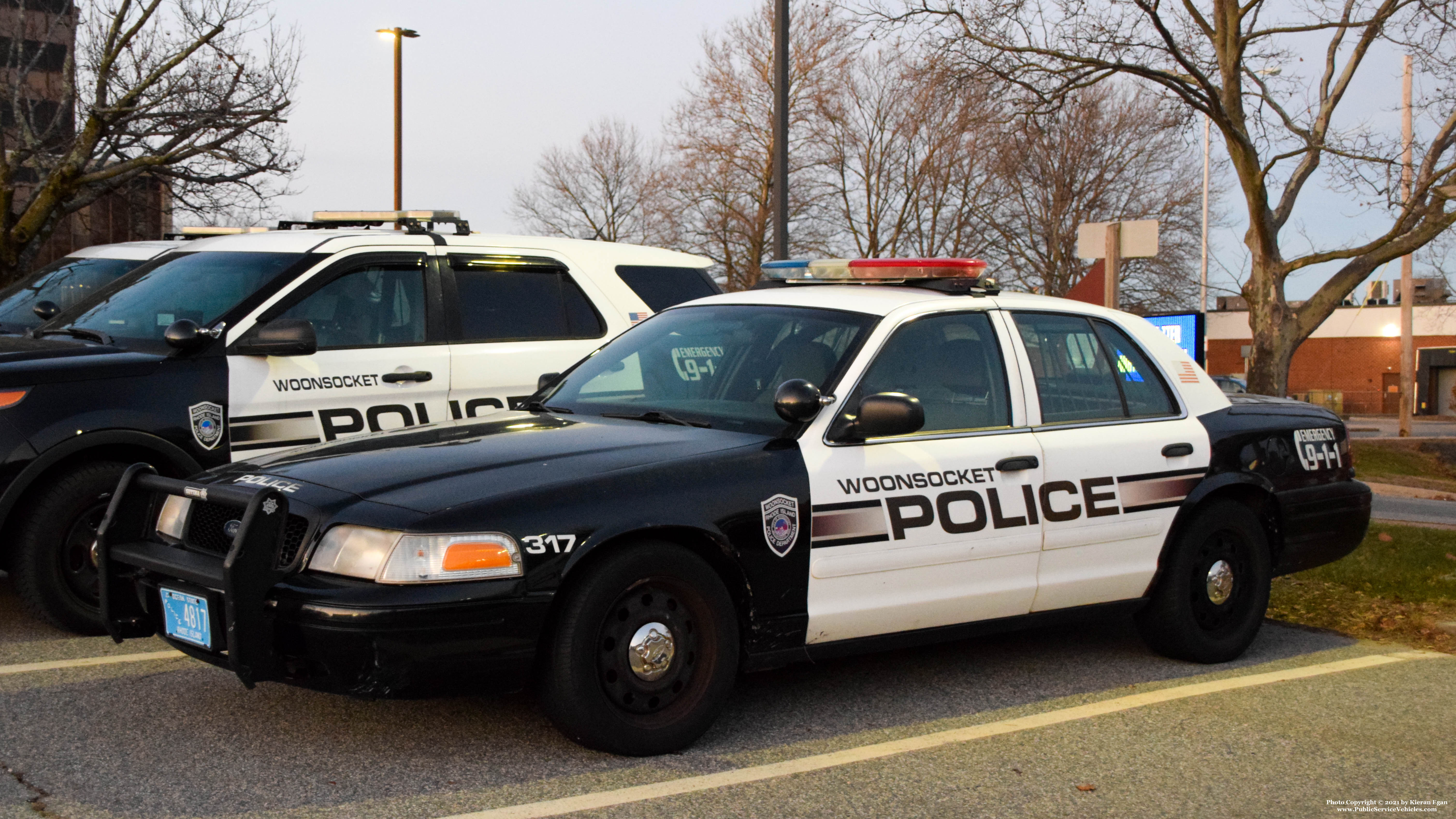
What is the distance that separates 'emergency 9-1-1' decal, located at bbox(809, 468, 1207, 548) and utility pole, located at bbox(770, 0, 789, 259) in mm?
8030

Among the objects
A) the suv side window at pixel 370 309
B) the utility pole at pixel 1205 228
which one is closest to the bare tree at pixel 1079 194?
the utility pole at pixel 1205 228

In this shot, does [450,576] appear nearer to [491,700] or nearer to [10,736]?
[491,700]

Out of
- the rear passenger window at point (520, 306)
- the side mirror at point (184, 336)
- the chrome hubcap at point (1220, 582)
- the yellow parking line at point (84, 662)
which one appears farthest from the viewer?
the rear passenger window at point (520, 306)

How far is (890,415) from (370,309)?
3448 mm

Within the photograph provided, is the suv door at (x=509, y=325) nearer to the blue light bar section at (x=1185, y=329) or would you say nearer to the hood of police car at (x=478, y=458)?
the hood of police car at (x=478, y=458)

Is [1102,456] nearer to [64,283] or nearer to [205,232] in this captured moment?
[205,232]

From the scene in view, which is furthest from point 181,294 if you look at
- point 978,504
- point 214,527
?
point 978,504

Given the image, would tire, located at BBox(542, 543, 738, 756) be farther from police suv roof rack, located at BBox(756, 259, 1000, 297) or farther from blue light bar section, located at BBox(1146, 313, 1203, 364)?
blue light bar section, located at BBox(1146, 313, 1203, 364)

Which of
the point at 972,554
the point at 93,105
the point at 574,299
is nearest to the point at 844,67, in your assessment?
the point at 93,105

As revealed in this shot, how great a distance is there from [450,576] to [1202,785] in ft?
8.10

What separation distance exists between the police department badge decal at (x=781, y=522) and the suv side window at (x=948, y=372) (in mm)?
608

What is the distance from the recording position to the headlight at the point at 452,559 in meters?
4.11

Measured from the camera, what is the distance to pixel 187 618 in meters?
4.45


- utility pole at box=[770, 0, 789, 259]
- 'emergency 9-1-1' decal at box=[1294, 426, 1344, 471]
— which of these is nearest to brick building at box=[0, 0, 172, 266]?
utility pole at box=[770, 0, 789, 259]
